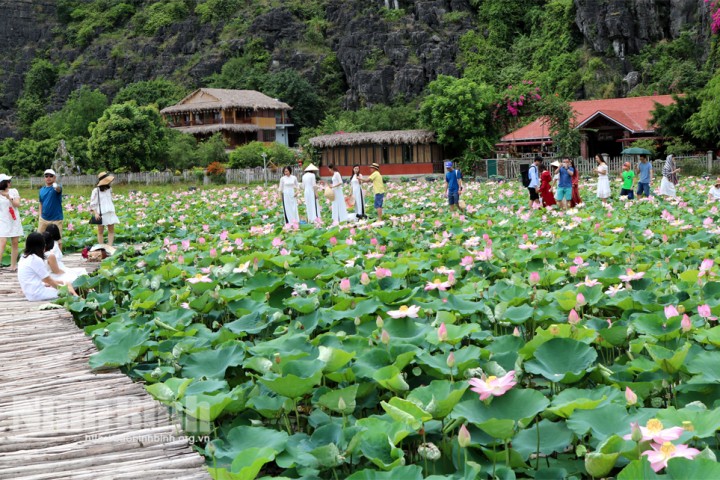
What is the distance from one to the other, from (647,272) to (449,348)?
77.4 inches

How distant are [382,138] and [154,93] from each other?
90.5ft

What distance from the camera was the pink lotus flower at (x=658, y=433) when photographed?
176cm

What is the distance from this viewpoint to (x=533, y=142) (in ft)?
98.0

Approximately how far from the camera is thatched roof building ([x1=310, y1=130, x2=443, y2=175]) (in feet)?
111

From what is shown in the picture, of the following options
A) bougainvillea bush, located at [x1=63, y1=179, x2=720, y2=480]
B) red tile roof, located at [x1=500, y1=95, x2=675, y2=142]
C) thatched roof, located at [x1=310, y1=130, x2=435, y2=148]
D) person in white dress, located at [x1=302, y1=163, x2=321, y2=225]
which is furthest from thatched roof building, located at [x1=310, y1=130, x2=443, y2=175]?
bougainvillea bush, located at [x1=63, y1=179, x2=720, y2=480]

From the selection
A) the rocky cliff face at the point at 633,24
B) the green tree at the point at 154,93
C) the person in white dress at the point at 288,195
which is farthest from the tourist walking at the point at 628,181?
the green tree at the point at 154,93

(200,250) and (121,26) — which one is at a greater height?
(121,26)

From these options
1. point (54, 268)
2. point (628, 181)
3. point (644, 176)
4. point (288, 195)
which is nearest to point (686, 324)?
point (54, 268)

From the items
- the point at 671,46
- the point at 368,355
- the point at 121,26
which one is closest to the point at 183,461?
the point at 368,355

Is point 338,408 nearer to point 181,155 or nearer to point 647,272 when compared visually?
point 647,272

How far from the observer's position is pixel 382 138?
34125mm

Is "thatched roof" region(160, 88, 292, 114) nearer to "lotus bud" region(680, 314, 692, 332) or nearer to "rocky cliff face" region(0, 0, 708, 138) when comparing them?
"rocky cliff face" region(0, 0, 708, 138)

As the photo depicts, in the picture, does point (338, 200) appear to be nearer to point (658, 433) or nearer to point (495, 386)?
point (495, 386)

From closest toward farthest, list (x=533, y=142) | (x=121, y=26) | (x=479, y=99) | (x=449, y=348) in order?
(x=449, y=348)
(x=533, y=142)
(x=479, y=99)
(x=121, y=26)
